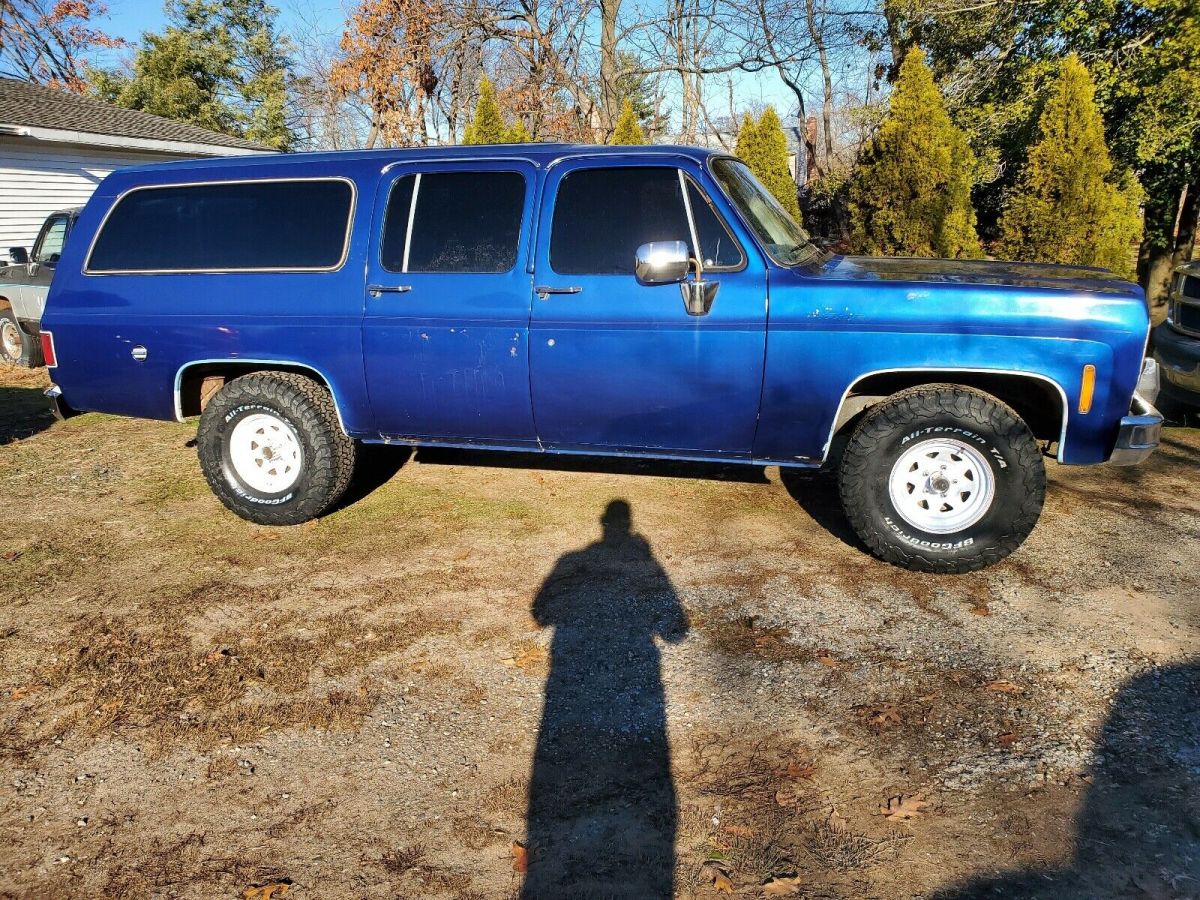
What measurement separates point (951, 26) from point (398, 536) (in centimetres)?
1157

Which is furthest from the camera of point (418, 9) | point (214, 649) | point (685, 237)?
point (418, 9)

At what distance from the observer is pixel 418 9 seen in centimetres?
1912

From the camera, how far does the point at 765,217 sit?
4887 mm

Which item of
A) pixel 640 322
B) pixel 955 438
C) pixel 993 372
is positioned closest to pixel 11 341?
pixel 640 322

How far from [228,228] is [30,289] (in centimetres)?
686

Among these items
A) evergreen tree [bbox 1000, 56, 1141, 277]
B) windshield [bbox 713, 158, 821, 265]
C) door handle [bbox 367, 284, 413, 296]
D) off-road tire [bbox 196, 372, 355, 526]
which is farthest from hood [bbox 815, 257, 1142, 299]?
evergreen tree [bbox 1000, 56, 1141, 277]

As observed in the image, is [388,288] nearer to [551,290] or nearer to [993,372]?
[551,290]

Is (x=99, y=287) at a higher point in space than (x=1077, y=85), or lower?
lower

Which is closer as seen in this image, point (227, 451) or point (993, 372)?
point (993, 372)

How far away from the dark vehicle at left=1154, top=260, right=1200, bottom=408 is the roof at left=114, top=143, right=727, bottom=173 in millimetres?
4338

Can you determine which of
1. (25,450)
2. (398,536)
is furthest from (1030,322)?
(25,450)

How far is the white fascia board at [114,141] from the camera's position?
14062 millimetres

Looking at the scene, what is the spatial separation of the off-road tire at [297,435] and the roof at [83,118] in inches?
476

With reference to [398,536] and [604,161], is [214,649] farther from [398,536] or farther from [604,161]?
[604,161]
